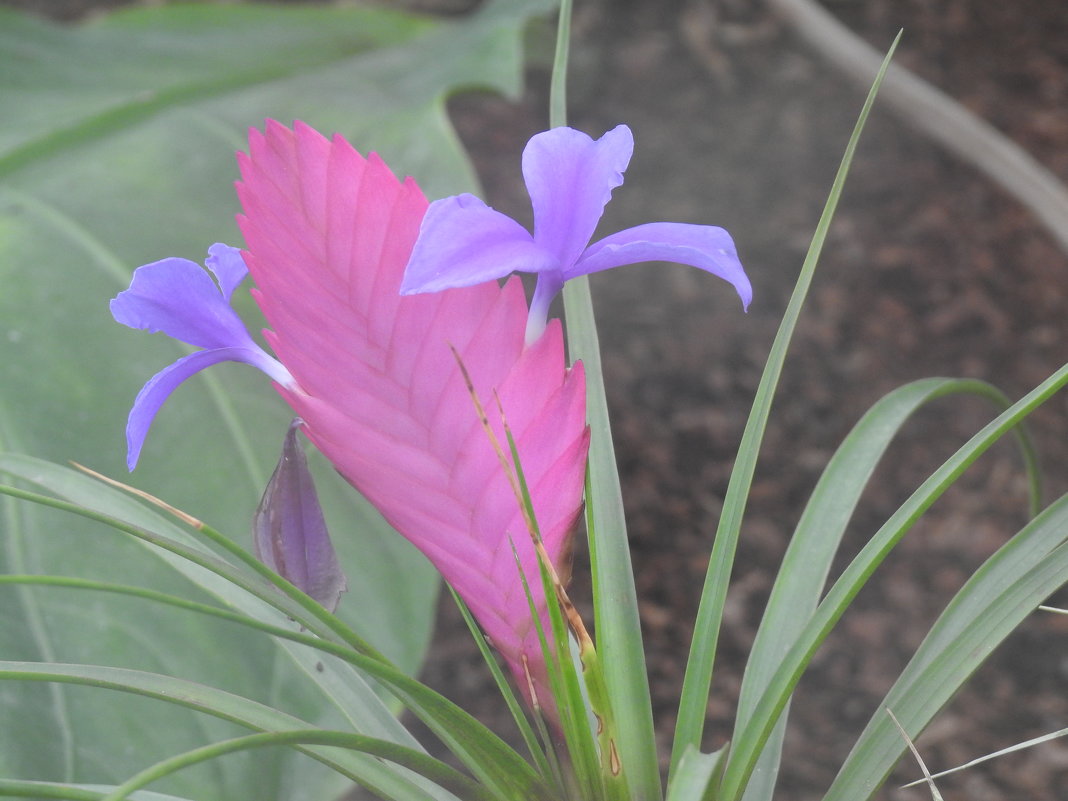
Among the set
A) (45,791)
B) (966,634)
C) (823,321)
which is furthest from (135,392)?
(823,321)

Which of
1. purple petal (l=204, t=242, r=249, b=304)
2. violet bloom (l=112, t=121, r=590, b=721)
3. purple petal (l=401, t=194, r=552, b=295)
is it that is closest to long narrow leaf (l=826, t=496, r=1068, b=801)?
violet bloom (l=112, t=121, r=590, b=721)

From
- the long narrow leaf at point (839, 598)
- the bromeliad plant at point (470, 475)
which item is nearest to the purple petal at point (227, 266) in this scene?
the bromeliad plant at point (470, 475)

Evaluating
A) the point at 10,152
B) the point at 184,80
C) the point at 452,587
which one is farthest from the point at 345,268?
the point at 184,80

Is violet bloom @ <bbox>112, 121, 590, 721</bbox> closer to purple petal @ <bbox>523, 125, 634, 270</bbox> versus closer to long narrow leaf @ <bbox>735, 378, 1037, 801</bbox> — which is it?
purple petal @ <bbox>523, 125, 634, 270</bbox>

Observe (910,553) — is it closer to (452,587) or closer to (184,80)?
(452,587)

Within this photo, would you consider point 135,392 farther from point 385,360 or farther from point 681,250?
point 681,250
